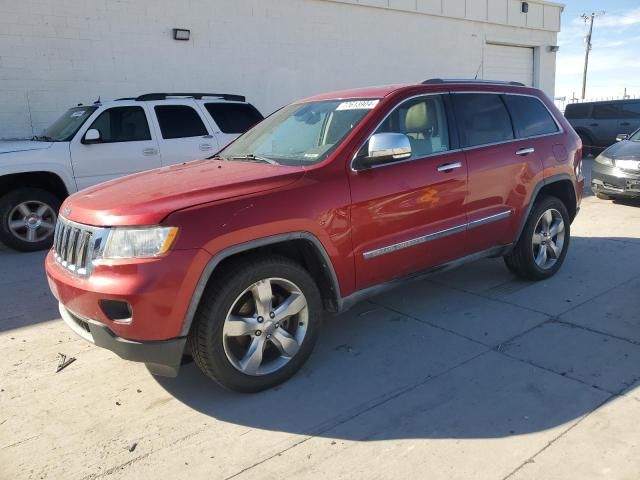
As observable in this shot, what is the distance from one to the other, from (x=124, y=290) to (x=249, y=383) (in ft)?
3.13

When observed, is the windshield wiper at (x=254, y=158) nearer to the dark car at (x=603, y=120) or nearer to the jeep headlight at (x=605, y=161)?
the jeep headlight at (x=605, y=161)

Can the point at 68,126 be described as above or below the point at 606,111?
above

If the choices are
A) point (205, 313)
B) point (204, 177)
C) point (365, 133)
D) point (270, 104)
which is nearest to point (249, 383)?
point (205, 313)

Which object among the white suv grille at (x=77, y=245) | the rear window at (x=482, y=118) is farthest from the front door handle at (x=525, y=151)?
the white suv grille at (x=77, y=245)

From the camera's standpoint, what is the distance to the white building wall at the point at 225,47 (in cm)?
962

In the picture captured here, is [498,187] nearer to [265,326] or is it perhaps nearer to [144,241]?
[265,326]

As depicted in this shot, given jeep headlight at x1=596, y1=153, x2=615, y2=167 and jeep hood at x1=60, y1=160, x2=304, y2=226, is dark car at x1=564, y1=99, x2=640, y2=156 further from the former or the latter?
jeep hood at x1=60, y1=160, x2=304, y2=226

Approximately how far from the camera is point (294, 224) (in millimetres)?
3186

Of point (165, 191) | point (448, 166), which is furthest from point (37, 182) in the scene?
point (448, 166)

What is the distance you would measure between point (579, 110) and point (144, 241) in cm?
1654

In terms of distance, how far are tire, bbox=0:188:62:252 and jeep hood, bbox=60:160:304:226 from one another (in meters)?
3.86

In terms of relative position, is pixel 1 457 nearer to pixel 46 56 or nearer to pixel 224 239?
pixel 224 239

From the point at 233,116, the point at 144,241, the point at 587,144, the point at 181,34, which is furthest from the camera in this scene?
the point at 587,144

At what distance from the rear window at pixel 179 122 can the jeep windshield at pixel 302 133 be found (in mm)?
3626
